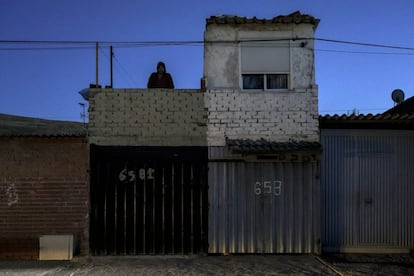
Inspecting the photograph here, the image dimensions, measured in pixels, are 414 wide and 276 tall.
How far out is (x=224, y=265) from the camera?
9969mm

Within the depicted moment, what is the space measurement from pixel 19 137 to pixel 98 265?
342 centimetres

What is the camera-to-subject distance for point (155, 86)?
1166 cm

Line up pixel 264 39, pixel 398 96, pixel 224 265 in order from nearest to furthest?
pixel 224 265 < pixel 264 39 < pixel 398 96

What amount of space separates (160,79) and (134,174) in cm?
250

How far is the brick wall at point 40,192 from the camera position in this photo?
1061 centimetres

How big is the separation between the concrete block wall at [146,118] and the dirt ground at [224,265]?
8.77 ft

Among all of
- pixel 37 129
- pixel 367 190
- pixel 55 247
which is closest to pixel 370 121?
pixel 367 190

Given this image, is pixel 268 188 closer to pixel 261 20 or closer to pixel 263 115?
pixel 263 115

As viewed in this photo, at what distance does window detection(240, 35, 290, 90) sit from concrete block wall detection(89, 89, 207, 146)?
1477 millimetres

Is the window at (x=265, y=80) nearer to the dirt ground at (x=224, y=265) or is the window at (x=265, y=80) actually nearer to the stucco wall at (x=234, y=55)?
the stucco wall at (x=234, y=55)

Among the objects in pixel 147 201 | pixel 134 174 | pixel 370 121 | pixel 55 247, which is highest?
pixel 370 121

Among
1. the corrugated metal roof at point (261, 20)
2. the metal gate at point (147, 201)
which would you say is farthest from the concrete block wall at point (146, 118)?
the corrugated metal roof at point (261, 20)

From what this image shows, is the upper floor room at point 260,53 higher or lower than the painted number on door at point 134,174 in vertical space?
higher

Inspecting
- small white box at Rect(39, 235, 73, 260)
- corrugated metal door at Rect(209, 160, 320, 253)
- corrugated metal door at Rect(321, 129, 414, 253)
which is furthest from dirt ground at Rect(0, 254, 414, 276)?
corrugated metal door at Rect(321, 129, 414, 253)
